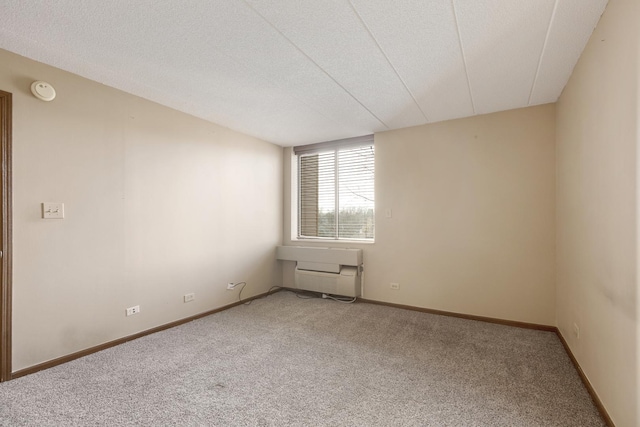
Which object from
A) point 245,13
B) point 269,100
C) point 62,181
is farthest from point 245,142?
point 245,13

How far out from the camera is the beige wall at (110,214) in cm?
226

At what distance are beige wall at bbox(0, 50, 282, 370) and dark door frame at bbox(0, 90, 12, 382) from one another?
5 centimetres

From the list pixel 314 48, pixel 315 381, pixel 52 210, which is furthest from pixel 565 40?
pixel 52 210

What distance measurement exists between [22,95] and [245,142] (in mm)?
2331

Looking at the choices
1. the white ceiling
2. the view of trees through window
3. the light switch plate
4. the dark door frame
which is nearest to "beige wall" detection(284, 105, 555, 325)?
the view of trees through window

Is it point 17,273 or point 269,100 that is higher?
point 269,100

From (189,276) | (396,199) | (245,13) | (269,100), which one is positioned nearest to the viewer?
(245,13)

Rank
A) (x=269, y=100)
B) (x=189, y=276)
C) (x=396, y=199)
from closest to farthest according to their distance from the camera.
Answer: (x=269, y=100), (x=189, y=276), (x=396, y=199)

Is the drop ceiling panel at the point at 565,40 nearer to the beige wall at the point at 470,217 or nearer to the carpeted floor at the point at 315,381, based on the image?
the beige wall at the point at 470,217

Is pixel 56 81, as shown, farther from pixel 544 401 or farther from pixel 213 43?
pixel 544 401

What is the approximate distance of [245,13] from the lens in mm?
1744

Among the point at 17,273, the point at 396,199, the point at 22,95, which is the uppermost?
the point at 22,95

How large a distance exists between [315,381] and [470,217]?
2.53 meters

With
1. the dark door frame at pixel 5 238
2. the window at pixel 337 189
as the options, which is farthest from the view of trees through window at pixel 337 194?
the dark door frame at pixel 5 238
